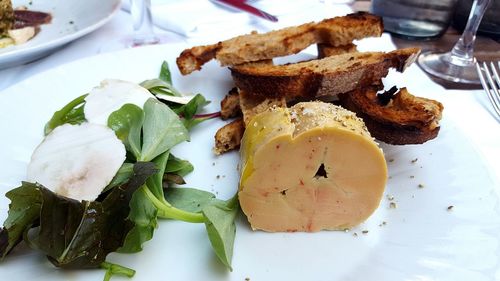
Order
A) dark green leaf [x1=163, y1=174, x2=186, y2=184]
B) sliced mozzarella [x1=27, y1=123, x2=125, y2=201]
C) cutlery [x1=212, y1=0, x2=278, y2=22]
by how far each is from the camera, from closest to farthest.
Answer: sliced mozzarella [x1=27, y1=123, x2=125, y2=201], dark green leaf [x1=163, y1=174, x2=186, y2=184], cutlery [x1=212, y1=0, x2=278, y2=22]

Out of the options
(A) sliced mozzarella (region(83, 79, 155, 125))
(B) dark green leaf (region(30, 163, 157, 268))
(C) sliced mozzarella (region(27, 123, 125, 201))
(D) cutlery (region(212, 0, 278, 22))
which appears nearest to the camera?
(B) dark green leaf (region(30, 163, 157, 268))

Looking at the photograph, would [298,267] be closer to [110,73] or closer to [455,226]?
[455,226]

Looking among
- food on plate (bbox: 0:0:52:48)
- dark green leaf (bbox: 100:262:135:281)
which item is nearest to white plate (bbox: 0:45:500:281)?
dark green leaf (bbox: 100:262:135:281)

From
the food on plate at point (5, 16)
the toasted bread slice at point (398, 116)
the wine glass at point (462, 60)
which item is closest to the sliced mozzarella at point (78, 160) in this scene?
the toasted bread slice at point (398, 116)

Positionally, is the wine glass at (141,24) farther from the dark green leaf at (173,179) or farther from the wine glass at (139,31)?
the dark green leaf at (173,179)

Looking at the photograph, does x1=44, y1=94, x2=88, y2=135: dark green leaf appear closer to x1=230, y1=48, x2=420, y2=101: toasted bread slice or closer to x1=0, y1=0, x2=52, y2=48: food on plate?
x1=230, y1=48, x2=420, y2=101: toasted bread slice

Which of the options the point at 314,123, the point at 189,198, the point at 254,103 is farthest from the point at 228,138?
the point at 314,123

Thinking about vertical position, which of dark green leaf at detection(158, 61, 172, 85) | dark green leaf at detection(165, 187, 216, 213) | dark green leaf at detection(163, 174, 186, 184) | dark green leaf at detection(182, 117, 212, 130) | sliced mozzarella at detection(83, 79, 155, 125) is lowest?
dark green leaf at detection(182, 117, 212, 130)
